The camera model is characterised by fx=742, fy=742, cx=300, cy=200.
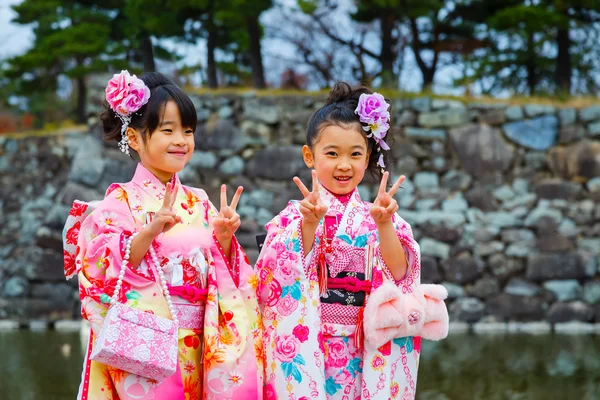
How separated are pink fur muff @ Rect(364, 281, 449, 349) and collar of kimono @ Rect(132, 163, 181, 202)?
34.6 inches

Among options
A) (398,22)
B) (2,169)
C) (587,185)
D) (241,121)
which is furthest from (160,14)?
(587,185)

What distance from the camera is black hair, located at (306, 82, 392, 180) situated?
2943 mm

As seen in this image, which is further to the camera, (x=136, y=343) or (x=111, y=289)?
(x=111, y=289)

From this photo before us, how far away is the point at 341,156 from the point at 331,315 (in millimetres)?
616

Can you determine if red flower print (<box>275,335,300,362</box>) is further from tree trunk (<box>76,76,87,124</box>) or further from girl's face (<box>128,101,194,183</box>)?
tree trunk (<box>76,76,87,124</box>)

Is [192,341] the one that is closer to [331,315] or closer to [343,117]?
[331,315]

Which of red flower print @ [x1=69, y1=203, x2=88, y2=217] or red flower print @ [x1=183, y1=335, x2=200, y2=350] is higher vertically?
red flower print @ [x1=69, y1=203, x2=88, y2=217]

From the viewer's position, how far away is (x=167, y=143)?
2.78m

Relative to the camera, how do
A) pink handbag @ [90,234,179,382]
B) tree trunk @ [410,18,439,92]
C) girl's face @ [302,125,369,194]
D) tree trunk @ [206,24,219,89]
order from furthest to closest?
tree trunk @ [410,18,439,92], tree trunk @ [206,24,219,89], girl's face @ [302,125,369,194], pink handbag @ [90,234,179,382]

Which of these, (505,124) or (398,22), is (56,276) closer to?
(505,124)

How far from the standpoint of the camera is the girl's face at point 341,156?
2.90 meters

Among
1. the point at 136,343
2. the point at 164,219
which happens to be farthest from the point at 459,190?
the point at 136,343

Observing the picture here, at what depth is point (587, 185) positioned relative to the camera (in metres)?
8.67

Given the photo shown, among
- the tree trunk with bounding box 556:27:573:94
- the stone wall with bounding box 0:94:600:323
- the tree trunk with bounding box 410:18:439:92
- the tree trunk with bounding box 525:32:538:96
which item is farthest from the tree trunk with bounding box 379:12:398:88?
the tree trunk with bounding box 556:27:573:94
